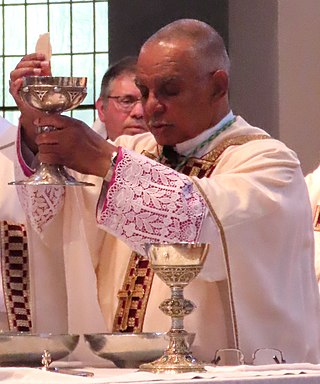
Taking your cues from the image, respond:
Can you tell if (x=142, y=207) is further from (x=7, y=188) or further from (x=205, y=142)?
(x=7, y=188)

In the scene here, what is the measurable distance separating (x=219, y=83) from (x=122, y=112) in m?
1.88

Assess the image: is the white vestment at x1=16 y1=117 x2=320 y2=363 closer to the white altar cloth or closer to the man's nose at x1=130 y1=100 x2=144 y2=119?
the white altar cloth

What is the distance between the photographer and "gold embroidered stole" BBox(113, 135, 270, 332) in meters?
4.60

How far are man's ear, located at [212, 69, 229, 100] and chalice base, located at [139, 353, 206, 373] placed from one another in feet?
4.31

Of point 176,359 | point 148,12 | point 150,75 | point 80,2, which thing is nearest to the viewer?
point 176,359

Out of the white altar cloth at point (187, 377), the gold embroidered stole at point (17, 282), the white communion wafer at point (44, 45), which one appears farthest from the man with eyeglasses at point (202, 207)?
the white altar cloth at point (187, 377)

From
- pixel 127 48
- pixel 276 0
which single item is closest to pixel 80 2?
pixel 127 48

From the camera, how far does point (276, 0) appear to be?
8.02m

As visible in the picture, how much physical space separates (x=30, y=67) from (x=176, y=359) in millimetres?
1115

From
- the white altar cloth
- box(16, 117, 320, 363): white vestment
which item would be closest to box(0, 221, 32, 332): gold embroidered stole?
box(16, 117, 320, 363): white vestment

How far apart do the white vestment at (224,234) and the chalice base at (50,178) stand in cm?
16

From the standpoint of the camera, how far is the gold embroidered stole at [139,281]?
4602mm

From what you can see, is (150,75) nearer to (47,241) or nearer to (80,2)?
(47,241)

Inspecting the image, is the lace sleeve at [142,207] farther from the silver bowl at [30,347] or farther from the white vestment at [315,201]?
the white vestment at [315,201]
